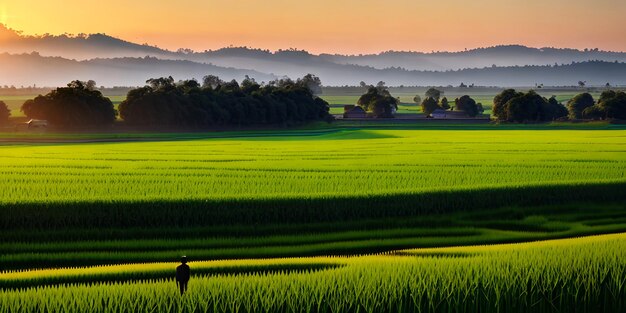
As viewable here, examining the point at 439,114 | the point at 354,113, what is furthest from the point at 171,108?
the point at 439,114

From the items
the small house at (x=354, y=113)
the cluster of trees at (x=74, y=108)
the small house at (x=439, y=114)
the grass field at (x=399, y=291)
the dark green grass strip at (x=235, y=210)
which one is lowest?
the small house at (x=439, y=114)

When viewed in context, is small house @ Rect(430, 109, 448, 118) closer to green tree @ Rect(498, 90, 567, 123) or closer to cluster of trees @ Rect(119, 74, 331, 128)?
green tree @ Rect(498, 90, 567, 123)

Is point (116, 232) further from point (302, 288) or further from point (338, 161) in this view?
point (338, 161)

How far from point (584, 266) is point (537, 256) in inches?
51.3

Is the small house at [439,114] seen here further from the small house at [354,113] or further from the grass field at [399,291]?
the grass field at [399,291]

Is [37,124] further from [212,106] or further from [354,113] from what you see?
[354,113]

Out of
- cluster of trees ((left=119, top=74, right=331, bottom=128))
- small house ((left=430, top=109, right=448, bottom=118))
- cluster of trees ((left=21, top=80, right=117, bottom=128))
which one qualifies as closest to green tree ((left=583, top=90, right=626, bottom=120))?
small house ((left=430, top=109, right=448, bottom=118))

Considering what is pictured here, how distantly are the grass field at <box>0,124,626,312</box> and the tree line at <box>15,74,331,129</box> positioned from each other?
44.4m

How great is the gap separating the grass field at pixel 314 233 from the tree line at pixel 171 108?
44.4 metres

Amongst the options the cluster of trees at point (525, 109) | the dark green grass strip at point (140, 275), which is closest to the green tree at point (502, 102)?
the cluster of trees at point (525, 109)

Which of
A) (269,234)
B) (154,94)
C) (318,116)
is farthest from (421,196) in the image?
(318,116)

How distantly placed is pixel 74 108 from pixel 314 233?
66651 millimetres

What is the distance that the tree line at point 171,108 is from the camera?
280 ft

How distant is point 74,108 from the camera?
84.9 metres
